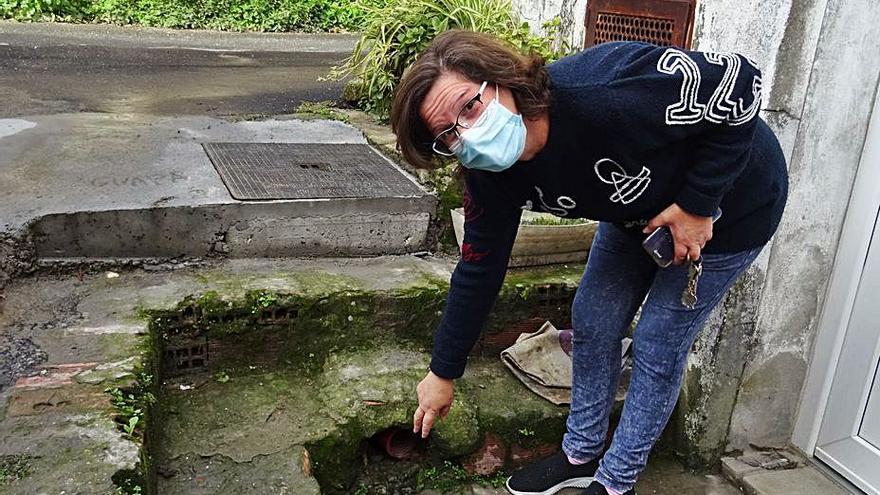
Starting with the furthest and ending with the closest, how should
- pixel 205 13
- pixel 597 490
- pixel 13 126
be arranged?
pixel 205 13
pixel 13 126
pixel 597 490

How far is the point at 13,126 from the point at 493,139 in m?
3.29

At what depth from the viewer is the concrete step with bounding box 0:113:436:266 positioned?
2844mm

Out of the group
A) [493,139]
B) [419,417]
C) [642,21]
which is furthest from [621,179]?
[642,21]

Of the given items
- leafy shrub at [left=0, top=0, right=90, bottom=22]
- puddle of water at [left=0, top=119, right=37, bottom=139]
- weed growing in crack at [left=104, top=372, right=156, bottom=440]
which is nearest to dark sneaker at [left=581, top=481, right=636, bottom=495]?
weed growing in crack at [left=104, top=372, right=156, bottom=440]

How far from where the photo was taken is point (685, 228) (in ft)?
5.95

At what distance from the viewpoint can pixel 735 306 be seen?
255 centimetres

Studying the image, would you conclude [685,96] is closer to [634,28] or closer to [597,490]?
[597,490]

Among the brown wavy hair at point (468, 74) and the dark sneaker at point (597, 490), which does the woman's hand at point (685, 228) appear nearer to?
the brown wavy hair at point (468, 74)

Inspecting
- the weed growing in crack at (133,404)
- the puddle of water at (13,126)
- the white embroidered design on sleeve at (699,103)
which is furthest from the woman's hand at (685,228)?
the puddle of water at (13,126)

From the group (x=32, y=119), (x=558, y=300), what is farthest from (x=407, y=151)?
(x=32, y=119)

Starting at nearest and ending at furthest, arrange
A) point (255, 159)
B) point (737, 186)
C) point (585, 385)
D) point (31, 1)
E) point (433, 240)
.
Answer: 1. point (737, 186)
2. point (585, 385)
3. point (433, 240)
4. point (255, 159)
5. point (31, 1)

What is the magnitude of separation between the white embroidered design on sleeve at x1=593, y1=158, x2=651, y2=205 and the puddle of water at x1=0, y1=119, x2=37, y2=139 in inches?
126

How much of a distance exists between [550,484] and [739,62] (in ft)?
4.72

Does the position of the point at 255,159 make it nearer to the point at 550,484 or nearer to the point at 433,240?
the point at 433,240
